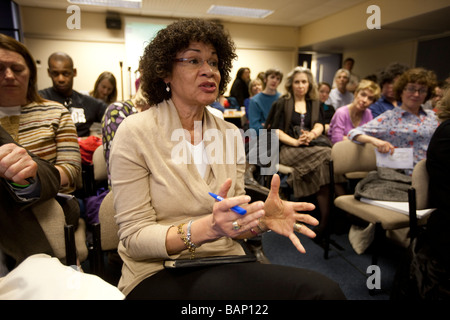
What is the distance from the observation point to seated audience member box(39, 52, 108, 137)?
2.81 m

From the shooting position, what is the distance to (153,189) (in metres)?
1.06

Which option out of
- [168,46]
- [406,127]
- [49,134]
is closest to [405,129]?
[406,127]

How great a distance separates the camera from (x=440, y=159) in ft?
4.98

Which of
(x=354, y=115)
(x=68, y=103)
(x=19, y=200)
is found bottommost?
(x=19, y=200)

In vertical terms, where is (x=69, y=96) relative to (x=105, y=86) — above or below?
below

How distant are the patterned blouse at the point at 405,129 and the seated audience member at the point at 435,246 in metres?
0.93

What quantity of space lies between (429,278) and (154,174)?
1345 mm

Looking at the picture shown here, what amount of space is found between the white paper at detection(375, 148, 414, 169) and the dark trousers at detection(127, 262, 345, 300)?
1839 millimetres

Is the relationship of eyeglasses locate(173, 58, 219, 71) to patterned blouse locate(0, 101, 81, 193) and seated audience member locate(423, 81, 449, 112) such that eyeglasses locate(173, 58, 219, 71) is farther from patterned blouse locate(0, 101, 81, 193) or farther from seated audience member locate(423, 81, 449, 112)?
seated audience member locate(423, 81, 449, 112)

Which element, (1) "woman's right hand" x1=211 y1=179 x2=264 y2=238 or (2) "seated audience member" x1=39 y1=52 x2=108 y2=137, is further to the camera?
(2) "seated audience member" x1=39 y1=52 x2=108 y2=137

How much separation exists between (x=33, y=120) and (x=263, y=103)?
A: 297 cm

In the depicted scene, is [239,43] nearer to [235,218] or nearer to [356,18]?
[356,18]
